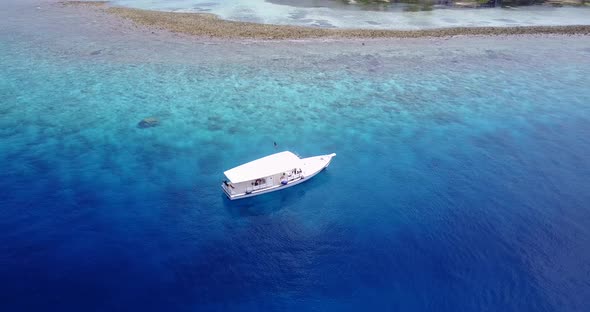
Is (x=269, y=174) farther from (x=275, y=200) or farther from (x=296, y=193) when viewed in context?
(x=296, y=193)

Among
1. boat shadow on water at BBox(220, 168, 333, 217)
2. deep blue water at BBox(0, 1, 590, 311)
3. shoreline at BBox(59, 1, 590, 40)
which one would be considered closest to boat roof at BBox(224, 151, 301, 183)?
boat shadow on water at BBox(220, 168, 333, 217)

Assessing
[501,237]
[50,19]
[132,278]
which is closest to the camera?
[132,278]

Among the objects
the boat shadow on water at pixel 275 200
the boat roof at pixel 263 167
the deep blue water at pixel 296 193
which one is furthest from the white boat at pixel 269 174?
the deep blue water at pixel 296 193

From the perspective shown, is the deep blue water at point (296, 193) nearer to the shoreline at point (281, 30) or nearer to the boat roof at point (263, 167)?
the boat roof at point (263, 167)

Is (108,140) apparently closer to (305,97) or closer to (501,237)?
(305,97)

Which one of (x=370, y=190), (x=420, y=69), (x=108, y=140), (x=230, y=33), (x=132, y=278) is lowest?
(x=132, y=278)

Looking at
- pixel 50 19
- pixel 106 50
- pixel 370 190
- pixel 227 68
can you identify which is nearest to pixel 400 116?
pixel 370 190
